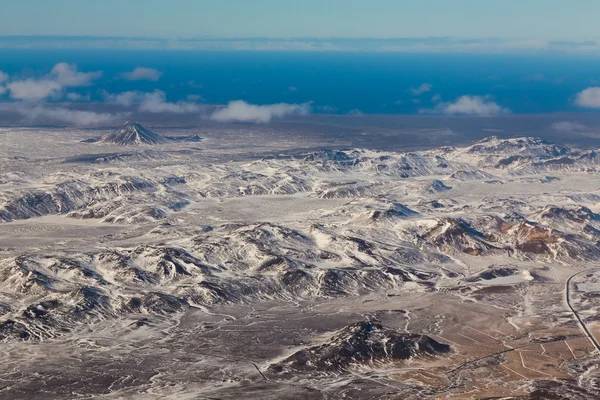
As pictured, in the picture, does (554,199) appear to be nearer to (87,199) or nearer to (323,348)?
(87,199)

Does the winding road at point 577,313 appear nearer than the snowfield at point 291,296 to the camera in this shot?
No

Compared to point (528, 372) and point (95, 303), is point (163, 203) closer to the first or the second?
point (95, 303)

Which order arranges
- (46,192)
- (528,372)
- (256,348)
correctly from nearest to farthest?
(528,372) → (256,348) → (46,192)

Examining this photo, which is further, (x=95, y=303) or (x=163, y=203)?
(x=163, y=203)

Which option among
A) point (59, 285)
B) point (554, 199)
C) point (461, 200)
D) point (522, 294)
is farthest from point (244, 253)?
point (554, 199)

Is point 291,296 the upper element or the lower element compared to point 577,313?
lower

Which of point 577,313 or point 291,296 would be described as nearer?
point 577,313

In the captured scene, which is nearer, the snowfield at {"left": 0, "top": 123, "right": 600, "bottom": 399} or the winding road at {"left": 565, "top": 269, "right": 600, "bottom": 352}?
the snowfield at {"left": 0, "top": 123, "right": 600, "bottom": 399}

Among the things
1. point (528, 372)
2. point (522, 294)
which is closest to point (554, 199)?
point (522, 294)

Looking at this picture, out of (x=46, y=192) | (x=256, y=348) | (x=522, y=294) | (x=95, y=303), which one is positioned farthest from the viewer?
(x=46, y=192)
